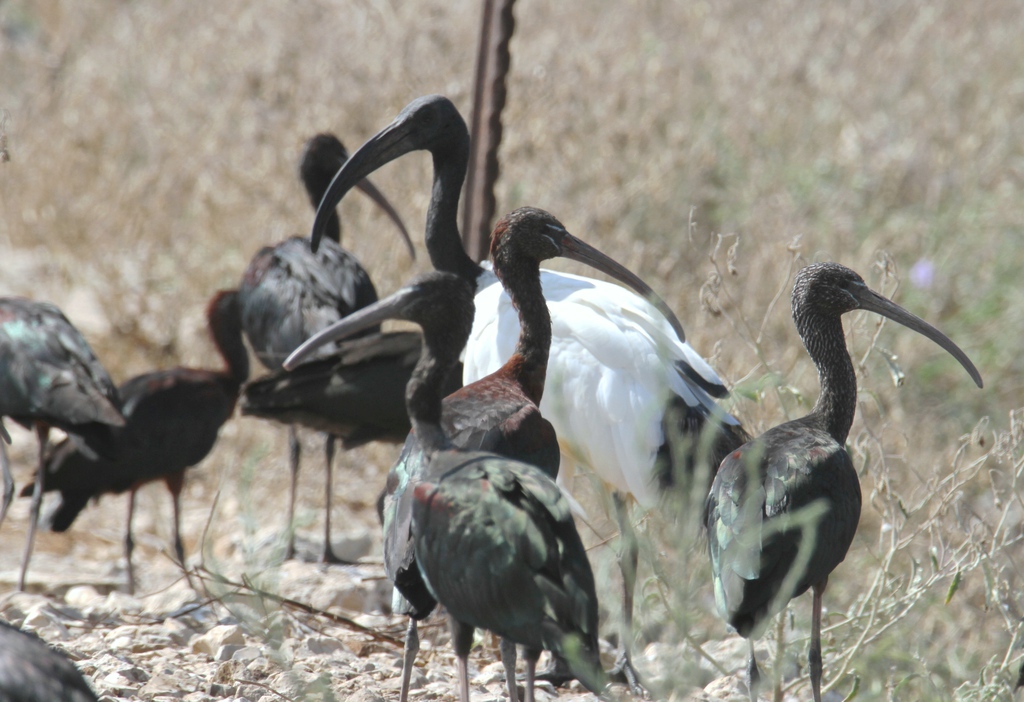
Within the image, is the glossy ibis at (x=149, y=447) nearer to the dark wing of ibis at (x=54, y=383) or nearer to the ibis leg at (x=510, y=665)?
the dark wing of ibis at (x=54, y=383)

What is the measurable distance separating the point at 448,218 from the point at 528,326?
1456mm

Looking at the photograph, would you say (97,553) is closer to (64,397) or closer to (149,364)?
(149,364)

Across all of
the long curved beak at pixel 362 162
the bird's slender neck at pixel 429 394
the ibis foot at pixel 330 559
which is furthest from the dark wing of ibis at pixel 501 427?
the ibis foot at pixel 330 559

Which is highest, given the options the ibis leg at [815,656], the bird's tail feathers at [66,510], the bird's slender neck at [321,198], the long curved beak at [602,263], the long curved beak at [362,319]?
the bird's slender neck at [321,198]

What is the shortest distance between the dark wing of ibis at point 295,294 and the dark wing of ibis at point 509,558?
10.4 feet

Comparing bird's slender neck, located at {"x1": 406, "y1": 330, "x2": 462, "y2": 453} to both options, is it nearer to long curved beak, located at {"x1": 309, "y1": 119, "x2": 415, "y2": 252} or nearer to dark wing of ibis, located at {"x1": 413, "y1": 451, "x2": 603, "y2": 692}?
dark wing of ibis, located at {"x1": 413, "y1": 451, "x2": 603, "y2": 692}

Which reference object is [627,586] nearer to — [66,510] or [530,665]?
[530,665]

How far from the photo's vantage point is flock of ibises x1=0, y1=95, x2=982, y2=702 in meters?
3.56

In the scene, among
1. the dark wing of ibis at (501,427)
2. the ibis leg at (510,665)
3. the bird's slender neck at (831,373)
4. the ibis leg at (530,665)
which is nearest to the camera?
the ibis leg at (530,665)

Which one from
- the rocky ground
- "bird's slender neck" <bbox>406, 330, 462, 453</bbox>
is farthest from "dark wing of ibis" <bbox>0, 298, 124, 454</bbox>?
"bird's slender neck" <bbox>406, 330, 462, 453</bbox>

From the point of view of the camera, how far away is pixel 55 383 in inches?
231

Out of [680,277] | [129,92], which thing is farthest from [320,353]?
[129,92]

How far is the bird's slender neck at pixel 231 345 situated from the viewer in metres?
7.06

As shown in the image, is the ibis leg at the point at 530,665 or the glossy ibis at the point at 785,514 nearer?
the ibis leg at the point at 530,665
